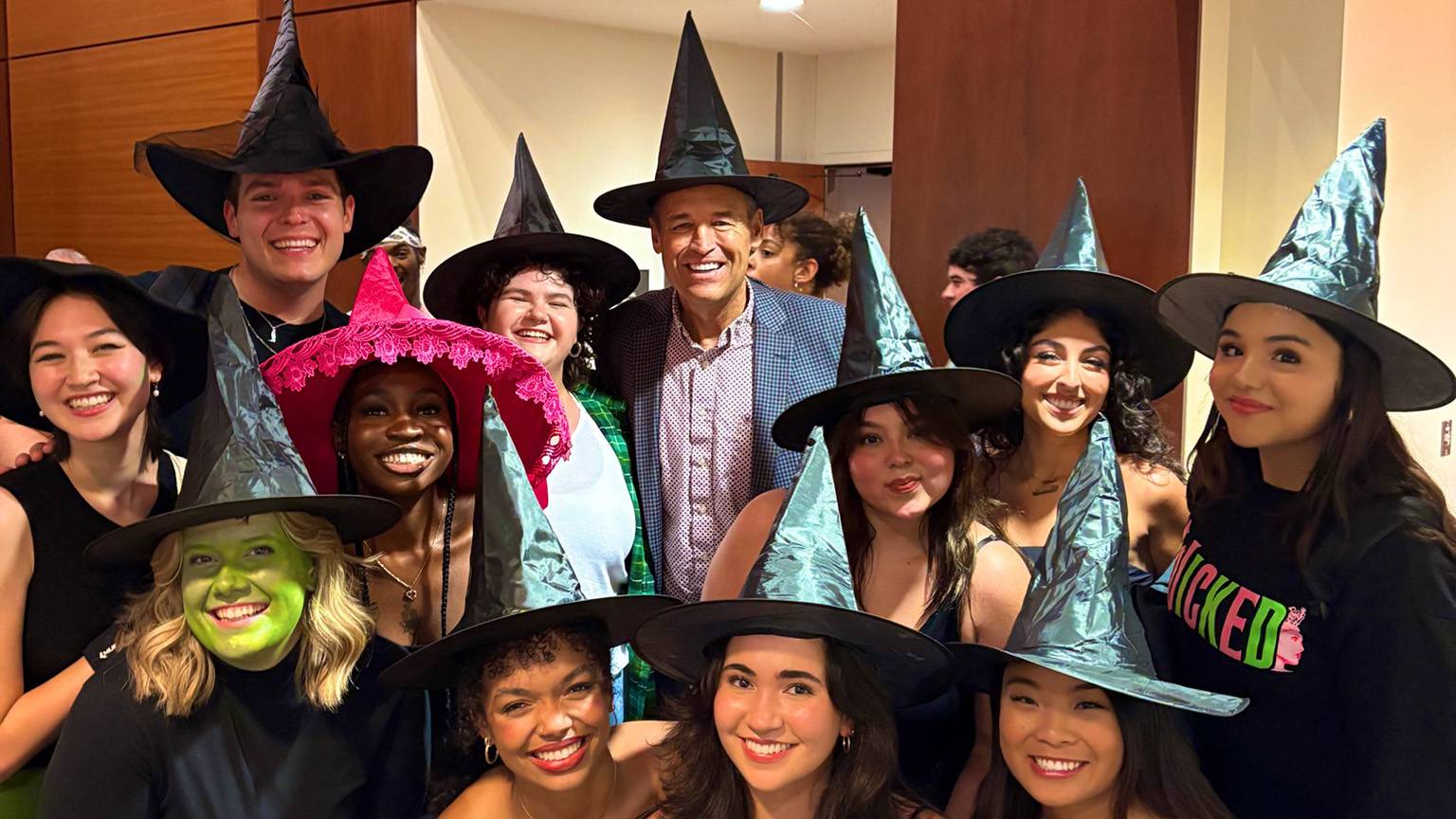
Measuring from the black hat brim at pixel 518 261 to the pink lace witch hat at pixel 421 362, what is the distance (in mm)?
361

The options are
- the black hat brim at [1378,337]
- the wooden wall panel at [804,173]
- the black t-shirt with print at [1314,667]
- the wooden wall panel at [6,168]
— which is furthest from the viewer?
the wooden wall panel at [6,168]

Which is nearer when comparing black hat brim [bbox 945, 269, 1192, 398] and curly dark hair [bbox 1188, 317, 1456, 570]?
curly dark hair [bbox 1188, 317, 1456, 570]

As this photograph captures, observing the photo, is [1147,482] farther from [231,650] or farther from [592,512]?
[231,650]

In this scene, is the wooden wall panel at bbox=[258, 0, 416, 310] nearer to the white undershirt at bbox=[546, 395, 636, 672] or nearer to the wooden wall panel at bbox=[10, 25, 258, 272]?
the wooden wall panel at bbox=[10, 25, 258, 272]

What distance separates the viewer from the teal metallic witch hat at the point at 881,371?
2.22 metres

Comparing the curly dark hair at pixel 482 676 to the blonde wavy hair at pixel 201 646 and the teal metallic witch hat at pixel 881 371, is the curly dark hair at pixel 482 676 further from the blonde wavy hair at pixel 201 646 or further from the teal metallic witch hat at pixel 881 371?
the teal metallic witch hat at pixel 881 371

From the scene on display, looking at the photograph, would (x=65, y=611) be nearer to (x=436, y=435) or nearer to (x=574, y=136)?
(x=436, y=435)

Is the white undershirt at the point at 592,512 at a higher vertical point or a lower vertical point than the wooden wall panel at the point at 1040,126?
lower

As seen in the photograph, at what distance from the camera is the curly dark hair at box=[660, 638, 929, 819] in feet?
6.21

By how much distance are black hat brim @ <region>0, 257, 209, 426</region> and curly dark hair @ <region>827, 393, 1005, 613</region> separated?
110cm

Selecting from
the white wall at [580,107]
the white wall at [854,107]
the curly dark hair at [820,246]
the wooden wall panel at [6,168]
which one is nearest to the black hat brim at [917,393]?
the curly dark hair at [820,246]

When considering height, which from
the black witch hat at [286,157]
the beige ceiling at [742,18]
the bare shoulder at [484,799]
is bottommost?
the bare shoulder at [484,799]

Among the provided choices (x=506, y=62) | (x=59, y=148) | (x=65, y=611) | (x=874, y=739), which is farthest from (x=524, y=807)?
(x=59, y=148)

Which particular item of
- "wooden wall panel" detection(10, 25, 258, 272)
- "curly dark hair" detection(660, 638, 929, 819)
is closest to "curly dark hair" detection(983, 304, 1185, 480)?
"curly dark hair" detection(660, 638, 929, 819)
